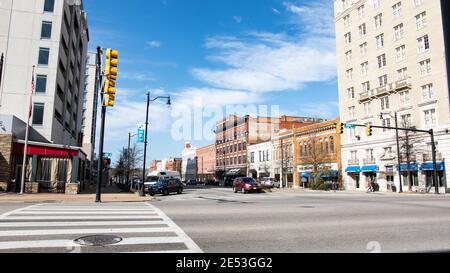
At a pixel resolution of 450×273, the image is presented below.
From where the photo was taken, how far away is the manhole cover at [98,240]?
745 cm

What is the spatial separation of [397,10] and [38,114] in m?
44.5

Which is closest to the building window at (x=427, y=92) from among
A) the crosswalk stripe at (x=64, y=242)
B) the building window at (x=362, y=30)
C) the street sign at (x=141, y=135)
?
the building window at (x=362, y=30)

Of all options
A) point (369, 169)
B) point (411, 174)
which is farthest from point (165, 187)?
point (411, 174)

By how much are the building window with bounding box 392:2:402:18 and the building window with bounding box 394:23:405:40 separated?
146 centimetres

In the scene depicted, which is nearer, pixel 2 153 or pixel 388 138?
pixel 2 153

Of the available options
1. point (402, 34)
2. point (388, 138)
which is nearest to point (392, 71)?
point (402, 34)

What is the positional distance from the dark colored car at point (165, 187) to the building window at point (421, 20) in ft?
108

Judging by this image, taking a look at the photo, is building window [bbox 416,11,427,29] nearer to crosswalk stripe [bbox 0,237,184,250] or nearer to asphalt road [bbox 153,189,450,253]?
asphalt road [bbox 153,189,450,253]

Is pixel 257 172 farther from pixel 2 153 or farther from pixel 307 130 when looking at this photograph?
pixel 2 153

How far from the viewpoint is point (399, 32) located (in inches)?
1738

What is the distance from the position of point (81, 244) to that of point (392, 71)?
45754mm

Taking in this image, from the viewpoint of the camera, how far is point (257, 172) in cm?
7569

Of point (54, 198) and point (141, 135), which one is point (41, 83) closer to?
point (141, 135)
